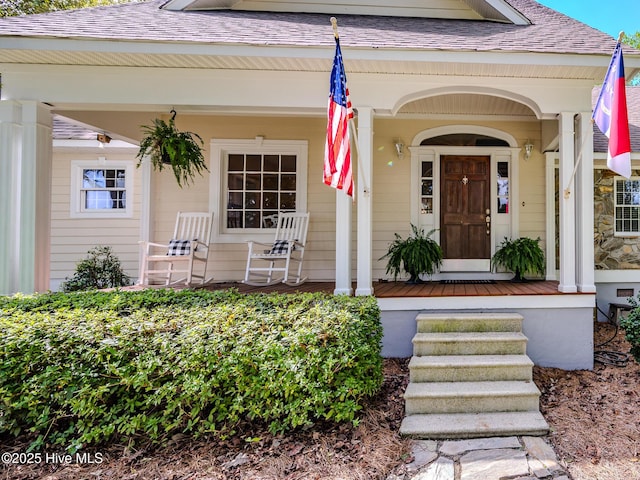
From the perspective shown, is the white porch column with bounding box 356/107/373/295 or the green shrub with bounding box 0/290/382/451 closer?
the green shrub with bounding box 0/290/382/451

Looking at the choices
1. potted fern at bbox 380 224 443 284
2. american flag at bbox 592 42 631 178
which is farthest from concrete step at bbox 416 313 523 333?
american flag at bbox 592 42 631 178

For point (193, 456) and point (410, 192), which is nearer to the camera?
point (193, 456)

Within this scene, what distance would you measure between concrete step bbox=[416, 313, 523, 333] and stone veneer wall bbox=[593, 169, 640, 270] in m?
3.21

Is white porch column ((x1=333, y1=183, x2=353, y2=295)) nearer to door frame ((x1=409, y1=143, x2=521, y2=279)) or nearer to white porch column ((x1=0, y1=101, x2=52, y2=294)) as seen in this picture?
door frame ((x1=409, y1=143, x2=521, y2=279))

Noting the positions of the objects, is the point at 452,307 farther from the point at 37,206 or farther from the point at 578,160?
the point at 37,206

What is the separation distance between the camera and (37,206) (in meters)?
3.67

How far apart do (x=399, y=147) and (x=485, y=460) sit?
13.7 feet

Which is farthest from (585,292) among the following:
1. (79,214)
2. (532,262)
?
(79,214)

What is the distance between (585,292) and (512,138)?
8.97 ft

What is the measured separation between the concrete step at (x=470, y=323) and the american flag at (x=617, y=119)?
1.55 metres

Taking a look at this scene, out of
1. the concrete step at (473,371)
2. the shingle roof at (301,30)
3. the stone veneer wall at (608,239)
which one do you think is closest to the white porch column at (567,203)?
the shingle roof at (301,30)

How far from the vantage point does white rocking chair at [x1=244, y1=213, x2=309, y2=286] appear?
194 inches

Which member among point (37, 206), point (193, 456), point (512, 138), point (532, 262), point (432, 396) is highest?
point (512, 138)

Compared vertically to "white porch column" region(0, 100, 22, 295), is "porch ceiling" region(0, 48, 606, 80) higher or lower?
higher
